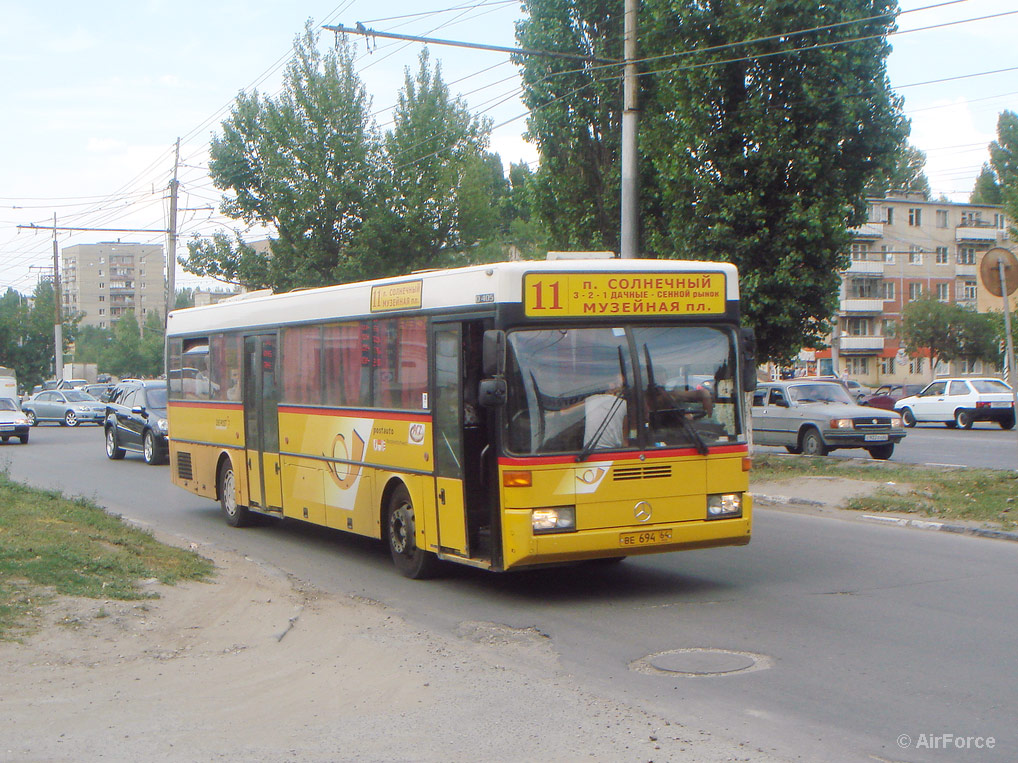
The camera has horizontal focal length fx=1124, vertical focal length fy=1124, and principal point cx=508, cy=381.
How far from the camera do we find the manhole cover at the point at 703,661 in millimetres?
7007

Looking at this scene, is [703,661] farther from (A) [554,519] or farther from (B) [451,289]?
(B) [451,289]

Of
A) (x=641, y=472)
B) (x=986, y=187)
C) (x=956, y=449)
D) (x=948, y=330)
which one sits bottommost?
(x=956, y=449)

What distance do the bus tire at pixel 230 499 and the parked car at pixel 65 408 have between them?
112 ft

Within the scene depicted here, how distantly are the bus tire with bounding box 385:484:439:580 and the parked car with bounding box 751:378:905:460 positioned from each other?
14.5 meters

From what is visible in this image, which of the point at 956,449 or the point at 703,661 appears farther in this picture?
the point at 956,449

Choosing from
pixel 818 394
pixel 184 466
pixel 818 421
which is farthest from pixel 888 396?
pixel 184 466

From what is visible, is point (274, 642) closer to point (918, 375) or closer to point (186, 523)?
point (186, 523)

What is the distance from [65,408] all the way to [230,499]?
35.9 metres

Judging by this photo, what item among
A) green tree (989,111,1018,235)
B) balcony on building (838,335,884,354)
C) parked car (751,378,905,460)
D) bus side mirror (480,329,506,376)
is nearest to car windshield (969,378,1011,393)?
parked car (751,378,905,460)

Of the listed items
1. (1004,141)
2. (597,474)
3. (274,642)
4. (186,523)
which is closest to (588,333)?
(597,474)

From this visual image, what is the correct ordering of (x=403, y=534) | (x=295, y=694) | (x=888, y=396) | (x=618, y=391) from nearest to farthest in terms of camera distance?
(x=295, y=694)
(x=618, y=391)
(x=403, y=534)
(x=888, y=396)

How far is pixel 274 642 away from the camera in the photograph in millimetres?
8008

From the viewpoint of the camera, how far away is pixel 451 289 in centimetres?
966

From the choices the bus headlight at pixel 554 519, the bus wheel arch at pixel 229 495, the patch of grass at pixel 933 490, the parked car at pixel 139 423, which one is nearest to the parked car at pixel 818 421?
the patch of grass at pixel 933 490
